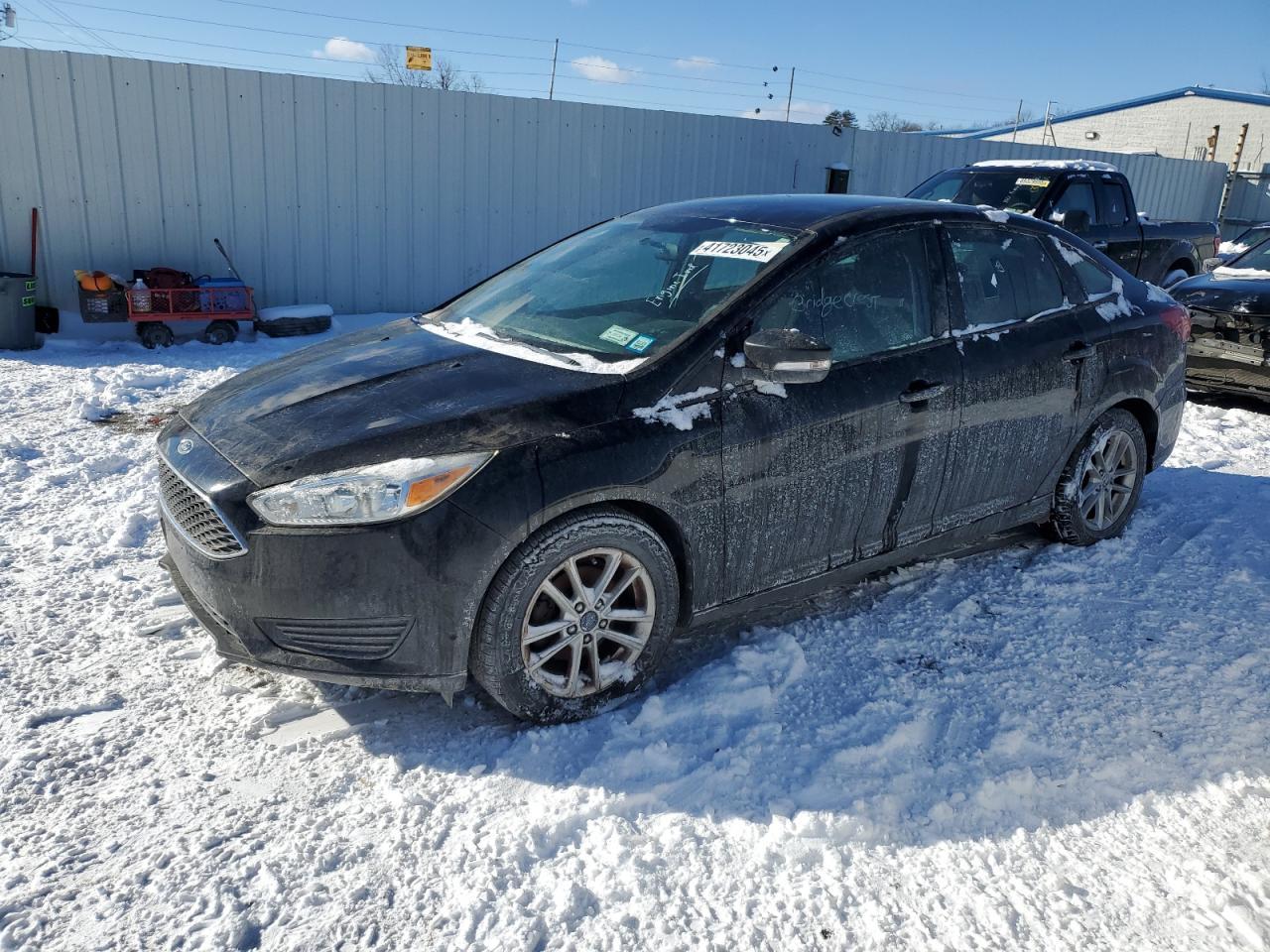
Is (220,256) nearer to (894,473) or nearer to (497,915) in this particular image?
(894,473)

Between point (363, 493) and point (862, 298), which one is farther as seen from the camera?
point (862, 298)

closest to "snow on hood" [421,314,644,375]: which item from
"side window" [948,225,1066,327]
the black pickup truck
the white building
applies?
Answer: "side window" [948,225,1066,327]

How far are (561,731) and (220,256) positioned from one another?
871 cm

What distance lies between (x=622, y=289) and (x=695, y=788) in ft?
6.53

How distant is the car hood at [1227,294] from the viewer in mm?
7473

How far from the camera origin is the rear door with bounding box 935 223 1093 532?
392cm

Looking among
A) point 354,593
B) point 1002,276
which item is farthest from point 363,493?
point 1002,276

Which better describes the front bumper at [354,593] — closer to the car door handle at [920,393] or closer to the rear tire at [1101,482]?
the car door handle at [920,393]

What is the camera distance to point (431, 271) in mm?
11297

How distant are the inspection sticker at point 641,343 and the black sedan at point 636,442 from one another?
0.01m

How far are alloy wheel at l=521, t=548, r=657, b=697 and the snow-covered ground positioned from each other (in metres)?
0.17

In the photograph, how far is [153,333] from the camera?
8969 millimetres

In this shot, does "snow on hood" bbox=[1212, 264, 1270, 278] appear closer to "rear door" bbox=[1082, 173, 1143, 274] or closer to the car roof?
"rear door" bbox=[1082, 173, 1143, 274]

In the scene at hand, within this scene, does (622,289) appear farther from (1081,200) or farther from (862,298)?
(1081,200)
